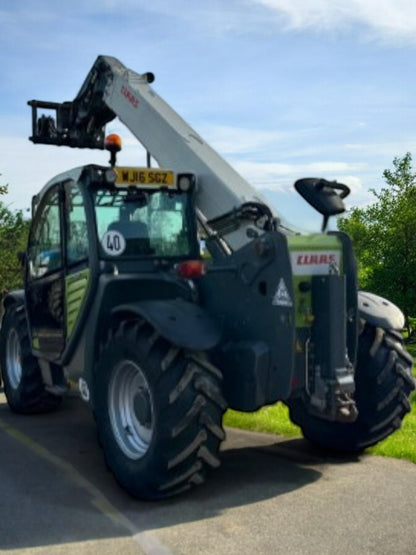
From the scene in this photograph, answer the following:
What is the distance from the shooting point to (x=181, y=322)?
4914 millimetres

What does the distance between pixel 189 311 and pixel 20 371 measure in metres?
3.63

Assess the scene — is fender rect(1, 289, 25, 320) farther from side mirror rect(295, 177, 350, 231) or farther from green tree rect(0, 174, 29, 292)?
green tree rect(0, 174, 29, 292)

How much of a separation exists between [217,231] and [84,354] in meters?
1.57

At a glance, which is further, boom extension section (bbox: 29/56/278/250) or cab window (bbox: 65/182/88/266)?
cab window (bbox: 65/182/88/266)

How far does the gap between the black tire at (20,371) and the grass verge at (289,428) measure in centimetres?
218

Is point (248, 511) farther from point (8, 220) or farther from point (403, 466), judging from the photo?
point (8, 220)

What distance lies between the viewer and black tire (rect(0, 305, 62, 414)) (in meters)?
7.84

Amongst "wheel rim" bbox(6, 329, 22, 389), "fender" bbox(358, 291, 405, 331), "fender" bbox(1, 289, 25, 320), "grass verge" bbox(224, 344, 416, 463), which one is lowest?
"grass verge" bbox(224, 344, 416, 463)

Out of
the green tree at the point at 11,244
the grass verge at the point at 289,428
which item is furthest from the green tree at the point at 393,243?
the grass verge at the point at 289,428

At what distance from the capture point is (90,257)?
19.2ft

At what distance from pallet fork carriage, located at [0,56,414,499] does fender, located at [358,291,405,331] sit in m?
0.02

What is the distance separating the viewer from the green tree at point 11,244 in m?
28.2

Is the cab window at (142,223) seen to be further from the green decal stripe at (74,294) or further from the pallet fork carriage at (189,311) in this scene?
the green decal stripe at (74,294)

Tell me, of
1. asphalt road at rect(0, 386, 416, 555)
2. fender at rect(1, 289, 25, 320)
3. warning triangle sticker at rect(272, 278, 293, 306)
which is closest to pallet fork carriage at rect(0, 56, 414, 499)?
warning triangle sticker at rect(272, 278, 293, 306)
